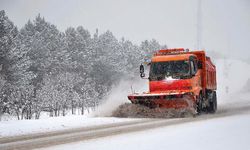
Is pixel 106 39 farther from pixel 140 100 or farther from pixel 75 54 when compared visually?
pixel 140 100

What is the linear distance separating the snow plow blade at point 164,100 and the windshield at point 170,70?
1330 millimetres

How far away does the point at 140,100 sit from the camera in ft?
58.7

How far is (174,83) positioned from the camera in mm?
18500

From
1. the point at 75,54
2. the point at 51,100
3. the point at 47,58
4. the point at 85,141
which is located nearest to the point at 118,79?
the point at 75,54

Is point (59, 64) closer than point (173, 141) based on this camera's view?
No

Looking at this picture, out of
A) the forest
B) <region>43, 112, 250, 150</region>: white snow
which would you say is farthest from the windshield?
the forest

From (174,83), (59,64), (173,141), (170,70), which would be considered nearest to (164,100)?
(174,83)

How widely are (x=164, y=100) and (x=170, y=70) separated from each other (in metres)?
1.90

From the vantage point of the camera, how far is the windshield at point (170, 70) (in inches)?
731

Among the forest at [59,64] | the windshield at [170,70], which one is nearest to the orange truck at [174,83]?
the windshield at [170,70]

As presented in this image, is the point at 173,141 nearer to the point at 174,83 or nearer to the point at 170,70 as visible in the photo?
the point at 174,83

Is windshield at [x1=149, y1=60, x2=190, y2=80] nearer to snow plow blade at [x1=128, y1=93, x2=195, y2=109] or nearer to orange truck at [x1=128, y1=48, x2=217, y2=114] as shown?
orange truck at [x1=128, y1=48, x2=217, y2=114]

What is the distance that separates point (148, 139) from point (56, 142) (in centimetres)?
217

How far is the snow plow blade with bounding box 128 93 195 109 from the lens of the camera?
17.2 m
